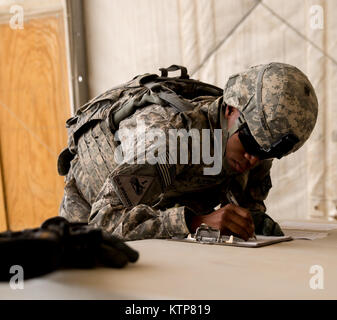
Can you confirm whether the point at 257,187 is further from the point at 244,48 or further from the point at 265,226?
the point at 244,48

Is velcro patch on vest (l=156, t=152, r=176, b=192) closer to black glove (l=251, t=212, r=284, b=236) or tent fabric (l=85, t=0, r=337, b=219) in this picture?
black glove (l=251, t=212, r=284, b=236)

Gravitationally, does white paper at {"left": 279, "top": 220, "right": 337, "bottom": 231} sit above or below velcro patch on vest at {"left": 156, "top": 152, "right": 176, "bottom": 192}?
below

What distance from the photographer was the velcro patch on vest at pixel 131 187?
197 cm

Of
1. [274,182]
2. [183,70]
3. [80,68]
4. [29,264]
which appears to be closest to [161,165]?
[183,70]

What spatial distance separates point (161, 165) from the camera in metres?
2.01

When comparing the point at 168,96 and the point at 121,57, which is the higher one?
the point at 121,57

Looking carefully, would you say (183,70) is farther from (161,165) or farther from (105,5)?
(105,5)

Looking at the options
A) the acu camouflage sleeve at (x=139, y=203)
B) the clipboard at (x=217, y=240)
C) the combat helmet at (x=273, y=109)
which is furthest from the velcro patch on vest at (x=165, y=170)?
the combat helmet at (x=273, y=109)

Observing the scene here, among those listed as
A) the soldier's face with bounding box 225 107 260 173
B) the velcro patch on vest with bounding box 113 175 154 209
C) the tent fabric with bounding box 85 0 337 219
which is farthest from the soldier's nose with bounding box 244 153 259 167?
the tent fabric with bounding box 85 0 337 219

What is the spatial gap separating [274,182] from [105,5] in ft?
6.44

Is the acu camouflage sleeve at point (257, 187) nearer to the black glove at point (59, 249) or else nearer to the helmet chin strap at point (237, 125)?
the helmet chin strap at point (237, 125)

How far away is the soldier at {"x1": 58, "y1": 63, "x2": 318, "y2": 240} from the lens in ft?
6.53

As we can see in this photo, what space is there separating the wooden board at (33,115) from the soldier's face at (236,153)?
2.67 metres

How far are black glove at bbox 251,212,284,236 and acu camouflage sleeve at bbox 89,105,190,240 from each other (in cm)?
32
